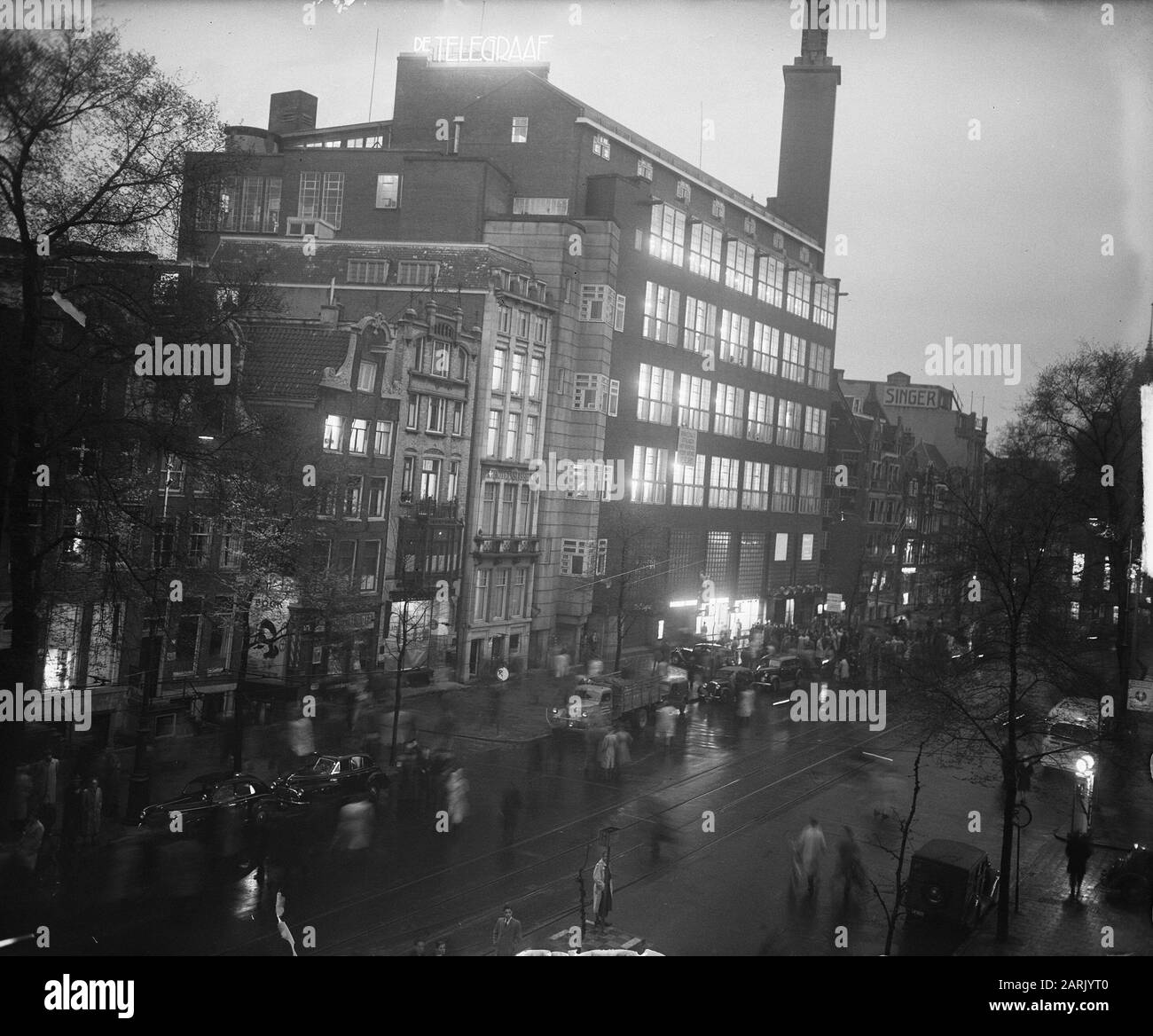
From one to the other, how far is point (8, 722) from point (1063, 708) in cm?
2157

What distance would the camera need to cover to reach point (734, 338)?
1524 inches

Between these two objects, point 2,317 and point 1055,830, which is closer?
point 2,317

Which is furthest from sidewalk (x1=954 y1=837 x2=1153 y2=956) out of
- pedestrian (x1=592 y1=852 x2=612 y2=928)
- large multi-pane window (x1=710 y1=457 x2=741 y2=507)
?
large multi-pane window (x1=710 y1=457 x2=741 y2=507)

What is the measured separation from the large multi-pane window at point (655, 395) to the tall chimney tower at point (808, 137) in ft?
80.1

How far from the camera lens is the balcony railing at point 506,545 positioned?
90.6ft

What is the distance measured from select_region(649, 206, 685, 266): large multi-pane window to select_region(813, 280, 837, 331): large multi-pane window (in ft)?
39.5

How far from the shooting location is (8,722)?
41.8 ft

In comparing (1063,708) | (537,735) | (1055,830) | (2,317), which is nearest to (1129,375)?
(1063,708)

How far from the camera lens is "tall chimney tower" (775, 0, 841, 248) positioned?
162ft

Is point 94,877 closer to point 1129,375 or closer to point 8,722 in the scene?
point 8,722
